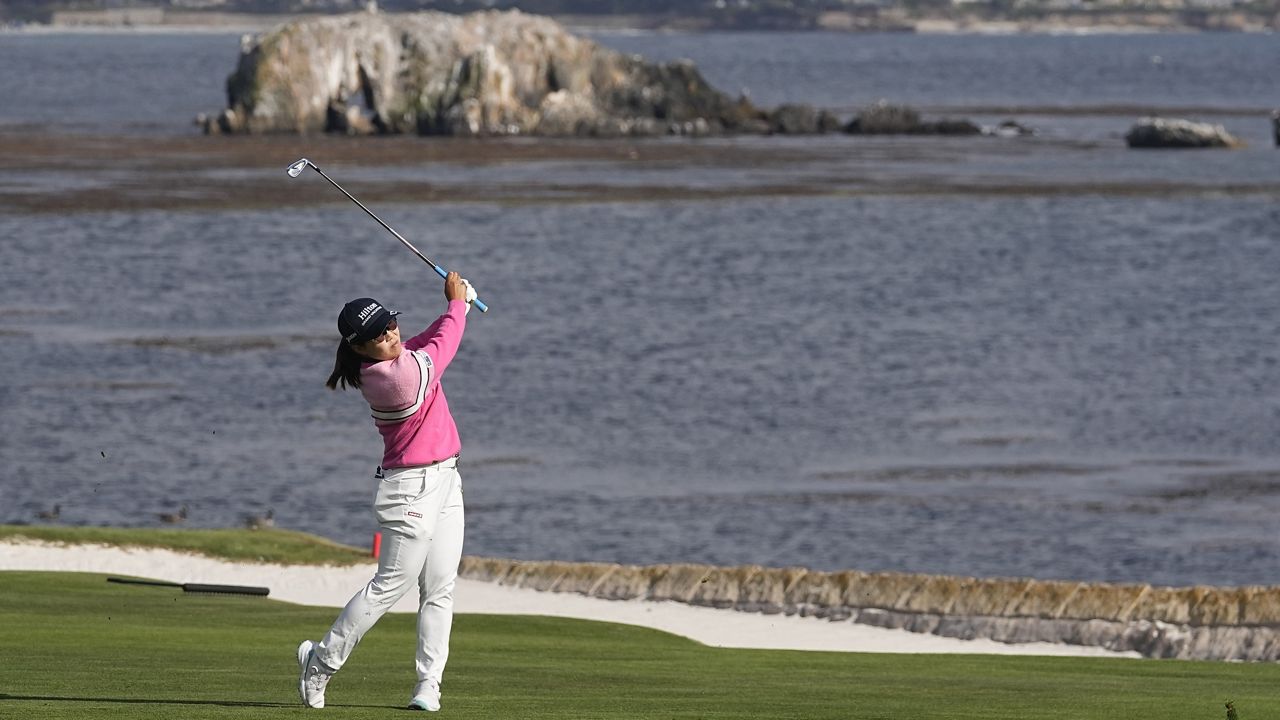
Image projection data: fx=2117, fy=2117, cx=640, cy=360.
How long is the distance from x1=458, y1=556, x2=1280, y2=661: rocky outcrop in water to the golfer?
35.5 ft

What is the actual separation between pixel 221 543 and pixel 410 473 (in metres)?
14.6

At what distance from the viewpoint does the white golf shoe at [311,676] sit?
37.8ft

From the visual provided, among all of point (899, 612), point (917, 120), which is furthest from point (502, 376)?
point (917, 120)

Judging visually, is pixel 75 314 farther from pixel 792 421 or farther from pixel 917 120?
pixel 917 120

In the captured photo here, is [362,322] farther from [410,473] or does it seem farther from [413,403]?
[410,473]

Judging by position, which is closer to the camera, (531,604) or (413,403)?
(413,403)

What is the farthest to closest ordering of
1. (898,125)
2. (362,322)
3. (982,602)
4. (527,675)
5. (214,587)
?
(898,125) < (982,602) < (214,587) < (527,675) < (362,322)

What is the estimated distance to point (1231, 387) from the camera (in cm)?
4331

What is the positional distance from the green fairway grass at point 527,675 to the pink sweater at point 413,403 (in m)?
1.57

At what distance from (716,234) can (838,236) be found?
422cm

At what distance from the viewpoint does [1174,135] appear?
11681 cm

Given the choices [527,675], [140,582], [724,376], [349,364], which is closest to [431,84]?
[724,376]

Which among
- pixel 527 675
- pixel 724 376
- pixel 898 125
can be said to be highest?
pixel 527 675

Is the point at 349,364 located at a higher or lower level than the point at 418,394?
higher
